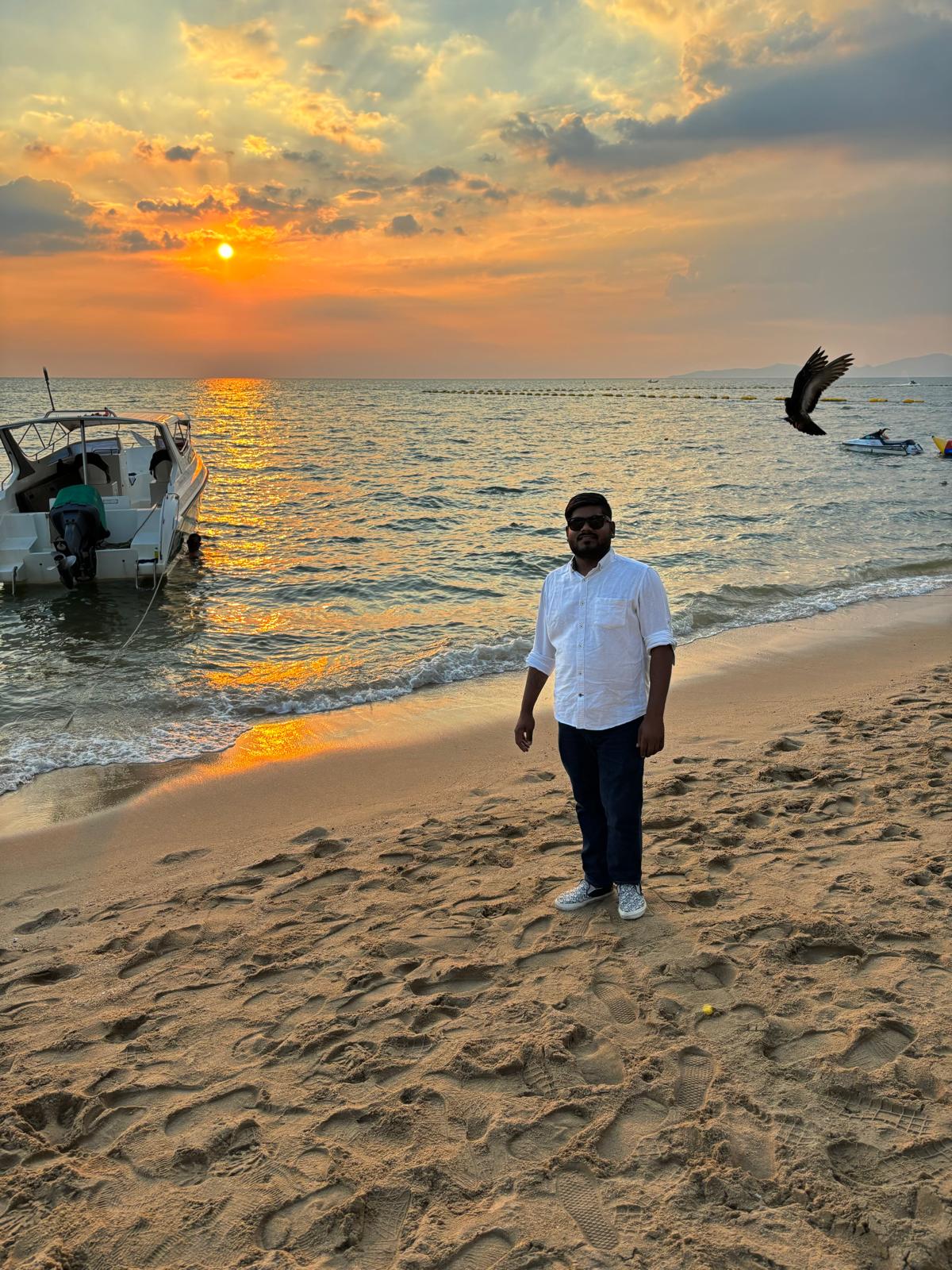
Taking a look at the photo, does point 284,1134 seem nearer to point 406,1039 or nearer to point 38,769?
point 406,1039

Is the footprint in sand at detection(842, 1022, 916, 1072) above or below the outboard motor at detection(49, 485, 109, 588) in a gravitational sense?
below

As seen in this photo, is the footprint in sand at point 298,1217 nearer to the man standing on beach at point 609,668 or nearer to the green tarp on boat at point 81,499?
the man standing on beach at point 609,668

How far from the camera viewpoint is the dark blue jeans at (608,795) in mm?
3805

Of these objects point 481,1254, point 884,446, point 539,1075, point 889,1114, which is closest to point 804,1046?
point 889,1114

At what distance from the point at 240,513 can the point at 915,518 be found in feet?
59.6

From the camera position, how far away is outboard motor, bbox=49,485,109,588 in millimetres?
13125

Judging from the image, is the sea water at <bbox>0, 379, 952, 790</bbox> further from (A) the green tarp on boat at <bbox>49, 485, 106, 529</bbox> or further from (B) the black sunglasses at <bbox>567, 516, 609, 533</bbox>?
(B) the black sunglasses at <bbox>567, 516, 609, 533</bbox>

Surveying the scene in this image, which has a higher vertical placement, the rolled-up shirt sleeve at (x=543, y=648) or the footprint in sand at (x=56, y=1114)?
the rolled-up shirt sleeve at (x=543, y=648)

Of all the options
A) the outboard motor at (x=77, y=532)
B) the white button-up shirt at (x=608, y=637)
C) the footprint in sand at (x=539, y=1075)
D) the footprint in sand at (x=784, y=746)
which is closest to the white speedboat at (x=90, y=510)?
the outboard motor at (x=77, y=532)

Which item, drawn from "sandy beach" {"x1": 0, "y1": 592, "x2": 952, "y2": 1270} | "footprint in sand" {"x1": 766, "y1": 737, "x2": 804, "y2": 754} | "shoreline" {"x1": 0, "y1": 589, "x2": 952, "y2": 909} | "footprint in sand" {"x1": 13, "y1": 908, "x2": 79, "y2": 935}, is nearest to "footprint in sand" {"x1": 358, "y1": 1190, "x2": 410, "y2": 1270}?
"sandy beach" {"x1": 0, "y1": 592, "x2": 952, "y2": 1270}

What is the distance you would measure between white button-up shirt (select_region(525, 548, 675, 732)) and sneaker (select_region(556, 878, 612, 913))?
0.95 m

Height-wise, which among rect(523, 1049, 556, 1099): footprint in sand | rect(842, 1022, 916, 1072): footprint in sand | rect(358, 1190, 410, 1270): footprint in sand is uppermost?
rect(842, 1022, 916, 1072): footprint in sand

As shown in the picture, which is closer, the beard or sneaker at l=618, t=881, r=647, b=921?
the beard

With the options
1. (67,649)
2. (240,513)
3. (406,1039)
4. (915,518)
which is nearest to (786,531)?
(915,518)
